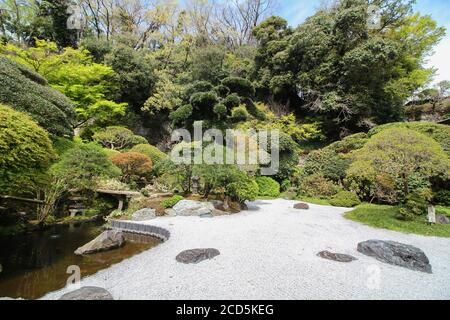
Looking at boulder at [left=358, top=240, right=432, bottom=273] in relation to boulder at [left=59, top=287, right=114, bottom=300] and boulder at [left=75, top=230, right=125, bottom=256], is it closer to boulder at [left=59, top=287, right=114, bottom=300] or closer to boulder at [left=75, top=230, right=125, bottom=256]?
boulder at [left=59, top=287, right=114, bottom=300]

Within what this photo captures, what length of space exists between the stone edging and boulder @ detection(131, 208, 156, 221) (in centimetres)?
56

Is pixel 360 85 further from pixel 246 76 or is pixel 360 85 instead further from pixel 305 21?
pixel 246 76

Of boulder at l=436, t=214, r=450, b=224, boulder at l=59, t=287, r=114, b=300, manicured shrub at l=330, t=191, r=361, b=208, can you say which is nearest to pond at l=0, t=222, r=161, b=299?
boulder at l=59, t=287, r=114, b=300

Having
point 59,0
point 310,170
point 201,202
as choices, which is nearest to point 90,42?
point 59,0

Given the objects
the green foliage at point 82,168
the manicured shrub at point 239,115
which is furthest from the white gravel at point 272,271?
the manicured shrub at point 239,115

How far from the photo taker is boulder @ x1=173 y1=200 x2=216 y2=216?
25.9 ft

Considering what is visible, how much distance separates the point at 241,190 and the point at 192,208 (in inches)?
72.9

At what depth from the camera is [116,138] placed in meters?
13.6

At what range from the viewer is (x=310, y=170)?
12672mm

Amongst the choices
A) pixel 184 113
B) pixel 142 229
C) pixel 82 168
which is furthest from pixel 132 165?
pixel 184 113

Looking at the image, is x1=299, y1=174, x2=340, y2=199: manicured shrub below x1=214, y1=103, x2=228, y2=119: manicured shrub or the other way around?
below

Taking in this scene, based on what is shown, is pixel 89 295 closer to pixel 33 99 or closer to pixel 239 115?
pixel 33 99

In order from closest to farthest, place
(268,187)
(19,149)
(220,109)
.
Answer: (19,149) < (268,187) < (220,109)

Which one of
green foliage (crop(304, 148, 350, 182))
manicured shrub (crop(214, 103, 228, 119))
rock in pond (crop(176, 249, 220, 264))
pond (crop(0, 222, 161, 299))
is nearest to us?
pond (crop(0, 222, 161, 299))
